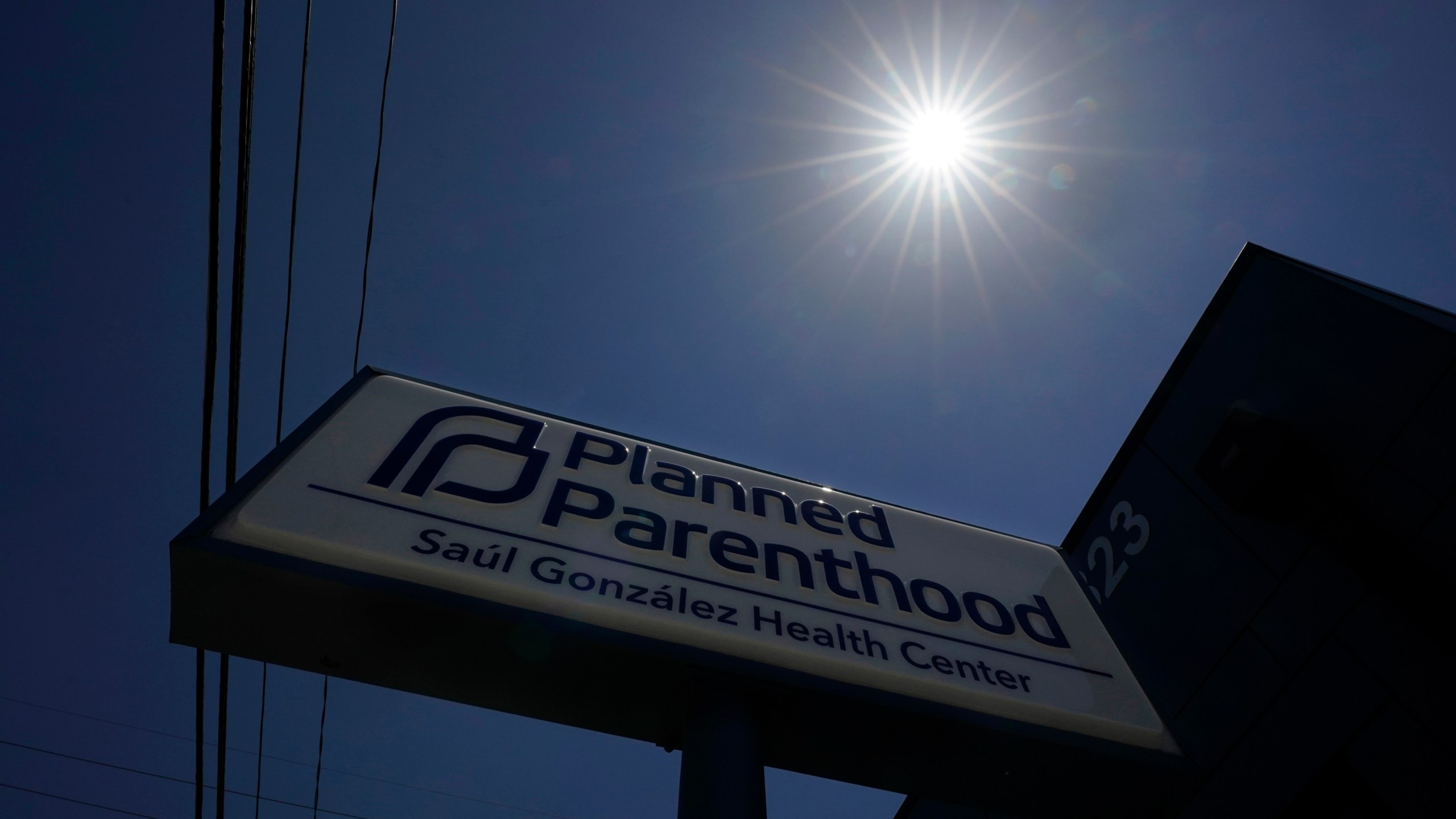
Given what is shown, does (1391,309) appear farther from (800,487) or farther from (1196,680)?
(800,487)

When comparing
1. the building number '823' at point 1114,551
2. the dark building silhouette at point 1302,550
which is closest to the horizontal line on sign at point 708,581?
the dark building silhouette at point 1302,550

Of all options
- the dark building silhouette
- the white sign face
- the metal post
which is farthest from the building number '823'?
the metal post

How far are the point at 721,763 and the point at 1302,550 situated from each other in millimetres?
4191

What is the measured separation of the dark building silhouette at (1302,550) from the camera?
410cm

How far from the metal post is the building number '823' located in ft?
14.0

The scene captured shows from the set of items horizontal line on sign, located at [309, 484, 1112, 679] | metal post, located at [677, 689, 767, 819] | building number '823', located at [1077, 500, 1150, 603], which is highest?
horizontal line on sign, located at [309, 484, 1112, 679]

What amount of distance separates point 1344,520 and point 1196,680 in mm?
1611

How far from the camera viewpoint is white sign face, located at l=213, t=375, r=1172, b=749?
2670 millimetres

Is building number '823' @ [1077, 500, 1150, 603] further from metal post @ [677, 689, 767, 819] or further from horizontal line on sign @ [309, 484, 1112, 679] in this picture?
metal post @ [677, 689, 767, 819]

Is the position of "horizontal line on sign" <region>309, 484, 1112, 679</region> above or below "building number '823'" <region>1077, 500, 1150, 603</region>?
above

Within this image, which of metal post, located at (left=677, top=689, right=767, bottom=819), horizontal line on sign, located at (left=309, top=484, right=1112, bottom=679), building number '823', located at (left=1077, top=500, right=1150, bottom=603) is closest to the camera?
metal post, located at (left=677, top=689, right=767, bottom=819)

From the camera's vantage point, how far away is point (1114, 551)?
624cm

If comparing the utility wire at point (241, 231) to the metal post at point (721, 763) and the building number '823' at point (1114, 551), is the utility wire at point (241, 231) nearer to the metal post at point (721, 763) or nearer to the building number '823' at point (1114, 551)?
the metal post at point (721, 763)

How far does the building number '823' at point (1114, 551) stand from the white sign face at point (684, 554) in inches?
99.3
